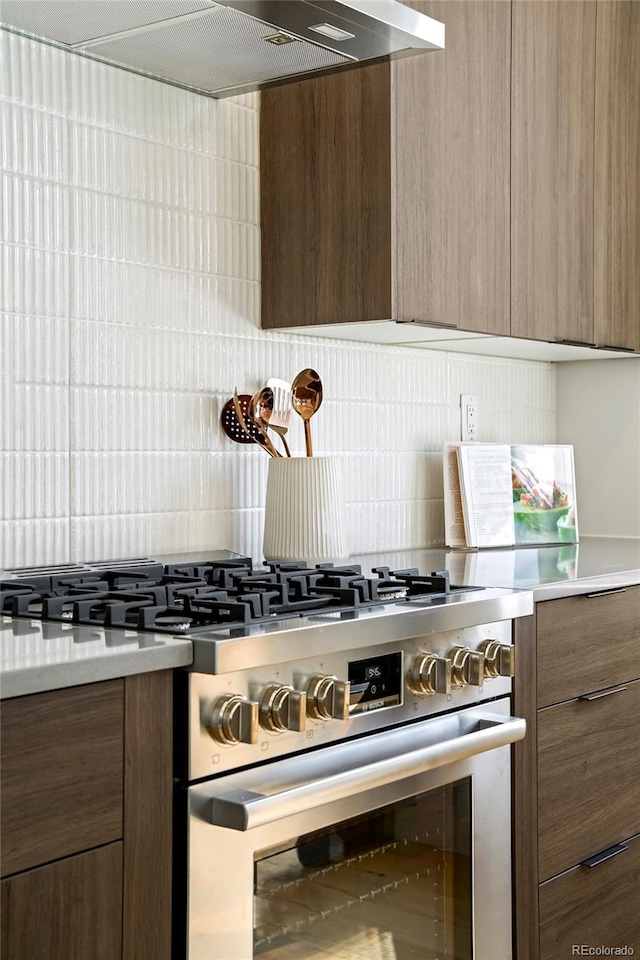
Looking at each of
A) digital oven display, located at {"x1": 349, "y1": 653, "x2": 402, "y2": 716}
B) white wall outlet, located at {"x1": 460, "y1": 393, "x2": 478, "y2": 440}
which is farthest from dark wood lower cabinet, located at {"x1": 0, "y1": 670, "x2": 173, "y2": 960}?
white wall outlet, located at {"x1": 460, "y1": 393, "x2": 478, "y2": 440}

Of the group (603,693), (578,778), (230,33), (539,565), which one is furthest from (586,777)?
(230,33)

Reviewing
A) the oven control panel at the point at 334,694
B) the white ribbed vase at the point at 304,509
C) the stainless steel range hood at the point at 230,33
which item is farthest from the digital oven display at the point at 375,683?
the stainless steel range hood at the point at 230,33

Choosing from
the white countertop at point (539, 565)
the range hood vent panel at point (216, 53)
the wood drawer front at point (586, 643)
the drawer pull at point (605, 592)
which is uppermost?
the range hood vent panel at point (216, 53)

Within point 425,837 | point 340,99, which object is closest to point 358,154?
point 340,99

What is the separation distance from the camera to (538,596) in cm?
200

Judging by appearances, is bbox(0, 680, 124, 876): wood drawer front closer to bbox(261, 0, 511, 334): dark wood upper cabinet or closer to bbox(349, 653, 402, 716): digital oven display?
bbox(349, 653, 402, 716): digital oven display

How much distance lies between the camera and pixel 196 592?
5.48 feet

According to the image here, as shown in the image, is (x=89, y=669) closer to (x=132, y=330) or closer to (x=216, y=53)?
(x=132, y=330)

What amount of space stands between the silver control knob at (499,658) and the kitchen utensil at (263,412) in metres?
0.62

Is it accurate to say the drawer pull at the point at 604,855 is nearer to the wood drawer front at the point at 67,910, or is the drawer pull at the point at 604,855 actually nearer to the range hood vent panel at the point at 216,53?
the wood drawer front at the point at 67,910

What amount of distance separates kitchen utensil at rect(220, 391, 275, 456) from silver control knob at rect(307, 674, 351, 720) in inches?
32.7

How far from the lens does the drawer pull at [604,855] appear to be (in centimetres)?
217

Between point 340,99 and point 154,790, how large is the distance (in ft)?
4.86

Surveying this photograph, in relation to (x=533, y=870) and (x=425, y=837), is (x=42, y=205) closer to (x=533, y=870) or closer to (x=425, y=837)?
(x=425, y=837)
